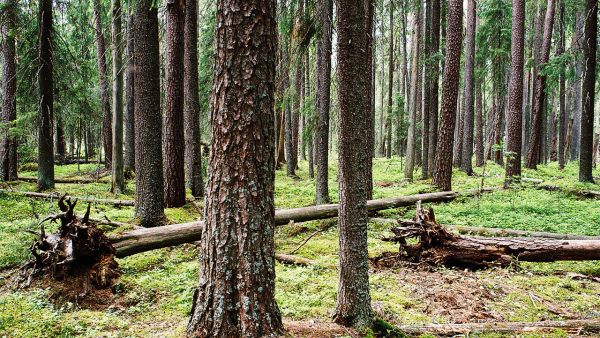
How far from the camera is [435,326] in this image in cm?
396

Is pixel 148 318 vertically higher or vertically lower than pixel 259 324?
lower

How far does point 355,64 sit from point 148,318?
3.46 m

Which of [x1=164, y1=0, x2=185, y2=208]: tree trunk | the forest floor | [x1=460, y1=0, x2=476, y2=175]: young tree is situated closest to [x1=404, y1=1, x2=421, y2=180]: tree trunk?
[x1=460, y1=0, x2=476, y2=175]: young tree

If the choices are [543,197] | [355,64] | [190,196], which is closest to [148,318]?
[355,64]

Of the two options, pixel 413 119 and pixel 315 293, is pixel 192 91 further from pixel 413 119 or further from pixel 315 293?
pixel 413 119

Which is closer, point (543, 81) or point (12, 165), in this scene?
point (12, 165)

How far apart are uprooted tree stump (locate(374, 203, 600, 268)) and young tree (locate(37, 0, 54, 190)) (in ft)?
32.6

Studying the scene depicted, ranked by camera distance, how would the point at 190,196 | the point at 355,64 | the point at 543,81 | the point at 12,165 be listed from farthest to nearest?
the point at 543,81 < the point at 12,165 < the point at 190,196 < the point at 355,64

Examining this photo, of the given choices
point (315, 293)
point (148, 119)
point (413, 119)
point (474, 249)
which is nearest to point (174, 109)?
point (148, 119)

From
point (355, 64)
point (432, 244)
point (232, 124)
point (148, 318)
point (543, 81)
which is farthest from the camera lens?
point (543, 81)

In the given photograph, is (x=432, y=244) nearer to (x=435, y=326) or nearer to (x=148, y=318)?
(x=435, y=326)

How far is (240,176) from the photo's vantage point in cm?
311

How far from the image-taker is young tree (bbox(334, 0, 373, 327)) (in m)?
3.41

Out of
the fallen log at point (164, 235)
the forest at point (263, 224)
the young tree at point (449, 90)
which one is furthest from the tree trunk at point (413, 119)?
the fallen log at point (164, 235)
